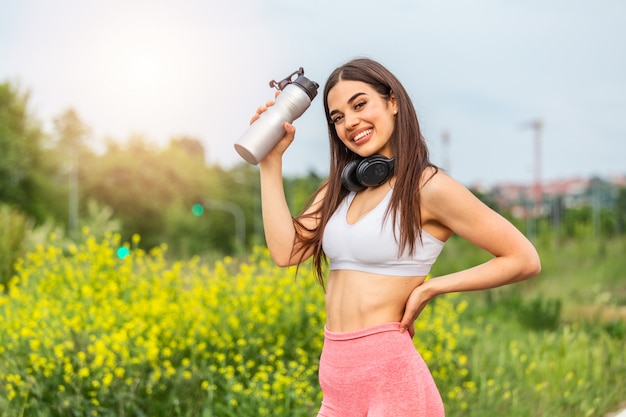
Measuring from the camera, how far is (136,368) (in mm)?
4883

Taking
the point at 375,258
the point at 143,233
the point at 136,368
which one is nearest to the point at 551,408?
the point at 136,368

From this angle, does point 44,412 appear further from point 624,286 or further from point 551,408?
point 624,286

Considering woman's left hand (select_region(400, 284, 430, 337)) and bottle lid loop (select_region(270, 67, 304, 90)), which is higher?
bottle lid loop (select_region(270, 67, 304, 90))

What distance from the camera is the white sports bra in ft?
7.13

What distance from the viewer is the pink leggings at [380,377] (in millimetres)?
2154

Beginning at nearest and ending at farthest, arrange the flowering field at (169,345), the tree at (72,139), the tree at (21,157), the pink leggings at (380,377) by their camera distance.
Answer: the pink leggings at (380,377)
the flowering field at (169,345)
the tree at (21,157)
the tree at (72,139)

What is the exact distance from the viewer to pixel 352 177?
93.7 inches

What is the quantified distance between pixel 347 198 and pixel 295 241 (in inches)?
9.9

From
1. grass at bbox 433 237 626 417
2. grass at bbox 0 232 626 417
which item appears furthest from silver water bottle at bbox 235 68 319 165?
grass at bbox 433 237 626 417

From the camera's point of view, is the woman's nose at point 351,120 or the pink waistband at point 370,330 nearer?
the pink waistband at point 370,330

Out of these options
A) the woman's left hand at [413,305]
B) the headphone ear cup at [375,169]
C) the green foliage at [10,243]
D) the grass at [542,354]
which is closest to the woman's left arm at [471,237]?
the woman's left hand at [413,305]

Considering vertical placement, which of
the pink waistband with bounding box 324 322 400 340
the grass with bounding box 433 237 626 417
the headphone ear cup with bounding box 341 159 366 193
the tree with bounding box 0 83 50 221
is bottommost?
the grass with bounding box 433 237 626 417

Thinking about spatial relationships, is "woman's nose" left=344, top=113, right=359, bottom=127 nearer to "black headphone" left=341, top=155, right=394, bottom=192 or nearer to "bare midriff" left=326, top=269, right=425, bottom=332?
"black headphone" left=341, top=155, right=394, bottom=192

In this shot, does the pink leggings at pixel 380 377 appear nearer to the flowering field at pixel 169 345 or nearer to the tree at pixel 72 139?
the flowering field at pixel 169 345
